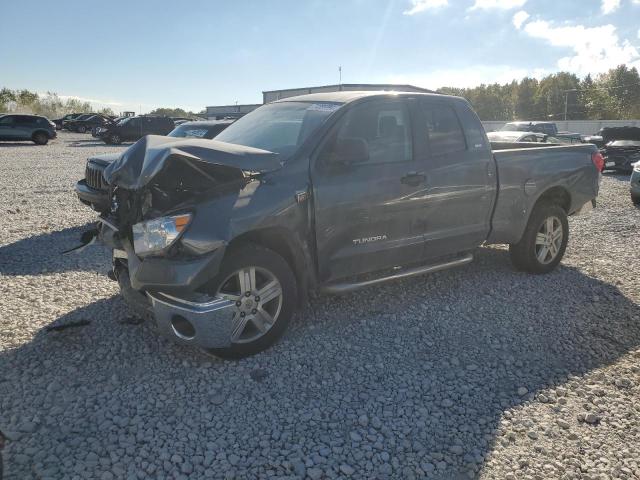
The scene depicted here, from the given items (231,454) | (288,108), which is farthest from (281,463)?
(288,108)

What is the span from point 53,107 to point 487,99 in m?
93.4

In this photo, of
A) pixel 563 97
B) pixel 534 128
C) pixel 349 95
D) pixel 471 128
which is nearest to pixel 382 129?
pixel 349 95

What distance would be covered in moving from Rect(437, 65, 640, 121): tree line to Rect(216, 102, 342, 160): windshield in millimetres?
71655

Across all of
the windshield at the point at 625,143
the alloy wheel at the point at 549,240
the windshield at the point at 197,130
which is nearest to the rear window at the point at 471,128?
the alloy wheel at the point at 549,240

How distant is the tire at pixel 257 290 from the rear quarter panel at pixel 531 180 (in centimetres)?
254

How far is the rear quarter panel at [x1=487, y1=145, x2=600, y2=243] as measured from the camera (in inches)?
213

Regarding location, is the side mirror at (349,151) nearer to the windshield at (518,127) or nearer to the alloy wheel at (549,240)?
the alloy wheel at (549,240)

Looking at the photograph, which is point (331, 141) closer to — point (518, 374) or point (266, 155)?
point (266, 155)

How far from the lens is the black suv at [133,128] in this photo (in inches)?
1182

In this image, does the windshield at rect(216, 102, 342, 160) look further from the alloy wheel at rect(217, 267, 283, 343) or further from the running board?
the running board

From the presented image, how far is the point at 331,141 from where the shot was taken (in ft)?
13.9

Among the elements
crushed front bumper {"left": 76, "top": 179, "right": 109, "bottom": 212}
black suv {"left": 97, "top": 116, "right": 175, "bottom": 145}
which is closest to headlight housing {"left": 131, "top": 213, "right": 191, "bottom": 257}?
crushed front bumper {"left": 76, "top": 179, "right": 109, "bottom": 212}

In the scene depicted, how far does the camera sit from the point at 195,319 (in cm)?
345

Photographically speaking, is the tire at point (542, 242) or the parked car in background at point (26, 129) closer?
the tire at point (542, 242)
